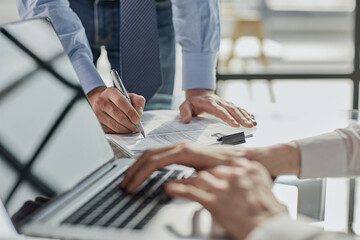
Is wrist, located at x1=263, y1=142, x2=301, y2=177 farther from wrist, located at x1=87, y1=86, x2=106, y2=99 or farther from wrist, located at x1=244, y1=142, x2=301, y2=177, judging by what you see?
wrist, located at x1=87, y1=86, x2=106, y2=99

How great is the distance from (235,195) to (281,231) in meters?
0.08

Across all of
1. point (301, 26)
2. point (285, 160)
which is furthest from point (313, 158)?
point (301, 26)

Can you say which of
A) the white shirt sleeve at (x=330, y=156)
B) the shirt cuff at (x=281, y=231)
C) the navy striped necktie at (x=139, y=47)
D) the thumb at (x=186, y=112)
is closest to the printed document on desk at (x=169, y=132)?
the thumb at (x=186, y=112)

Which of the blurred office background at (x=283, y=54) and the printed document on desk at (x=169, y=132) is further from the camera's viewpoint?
the blurred office background at (x=283, y=54)

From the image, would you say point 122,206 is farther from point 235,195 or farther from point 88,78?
point 88,78

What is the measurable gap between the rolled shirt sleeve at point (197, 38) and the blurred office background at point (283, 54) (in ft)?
0.56

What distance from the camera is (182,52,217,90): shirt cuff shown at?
4.50ft

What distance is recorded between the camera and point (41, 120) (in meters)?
0.61

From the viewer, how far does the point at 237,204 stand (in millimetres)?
506

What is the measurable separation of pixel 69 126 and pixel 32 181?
0.45 feet

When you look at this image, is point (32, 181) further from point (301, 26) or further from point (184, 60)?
point (301, 26)

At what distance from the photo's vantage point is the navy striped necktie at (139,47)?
1158mm

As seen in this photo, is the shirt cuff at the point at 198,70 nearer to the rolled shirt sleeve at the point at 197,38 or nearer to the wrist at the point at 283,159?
the rolled shirt sleeve at the point at 197,38

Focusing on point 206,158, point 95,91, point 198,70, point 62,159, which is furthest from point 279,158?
point 198,70
